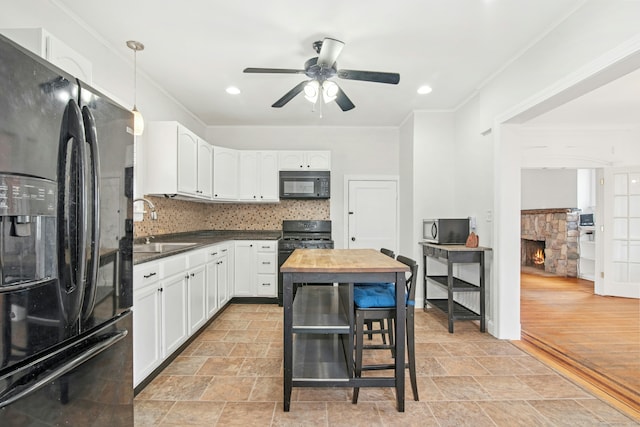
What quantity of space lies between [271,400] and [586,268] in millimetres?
6834

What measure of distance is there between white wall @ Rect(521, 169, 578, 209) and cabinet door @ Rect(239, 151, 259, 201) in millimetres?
6225

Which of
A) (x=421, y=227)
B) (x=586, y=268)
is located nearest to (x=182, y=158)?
(x=421, y=227)

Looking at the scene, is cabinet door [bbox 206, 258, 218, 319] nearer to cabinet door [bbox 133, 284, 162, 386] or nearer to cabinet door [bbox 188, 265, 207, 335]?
cabinet door [bbox 188, 265, 207, 335]

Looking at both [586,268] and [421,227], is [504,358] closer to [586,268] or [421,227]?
[421,227]

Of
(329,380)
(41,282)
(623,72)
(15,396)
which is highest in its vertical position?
(623,72)

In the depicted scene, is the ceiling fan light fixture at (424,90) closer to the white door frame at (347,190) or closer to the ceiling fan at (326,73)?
the ceiling fan at (326,73)

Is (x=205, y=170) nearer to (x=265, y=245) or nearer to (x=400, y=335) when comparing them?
(x=265, y=245)

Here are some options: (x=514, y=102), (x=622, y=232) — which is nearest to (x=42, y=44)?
(x=514, y=102)

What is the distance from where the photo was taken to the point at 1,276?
0.86 m

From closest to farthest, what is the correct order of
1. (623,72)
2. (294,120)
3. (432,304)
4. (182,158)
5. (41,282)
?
(41,282) → (623,72) → (182,158) → (432,304) → (294,120)

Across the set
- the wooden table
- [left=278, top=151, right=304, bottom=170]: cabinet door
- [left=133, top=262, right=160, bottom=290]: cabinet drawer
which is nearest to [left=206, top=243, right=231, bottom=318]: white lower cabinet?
[left=133, top=262, right=160, bottom=290]: cabinet drawer

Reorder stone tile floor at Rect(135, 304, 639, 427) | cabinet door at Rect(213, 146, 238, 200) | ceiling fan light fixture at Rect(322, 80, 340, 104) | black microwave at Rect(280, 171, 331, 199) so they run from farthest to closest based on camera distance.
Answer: black microwave at Rect(280, 171, 331, 199)
cabinet door at Rect(213, 146, 238, 200)
ceiling fan light fixture at Rect(322, 80, 340, 104)
stone tile floor at Rect(135, 304, 639, 427)

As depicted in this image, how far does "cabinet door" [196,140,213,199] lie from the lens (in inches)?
147

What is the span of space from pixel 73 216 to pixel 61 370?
1.68 ft
